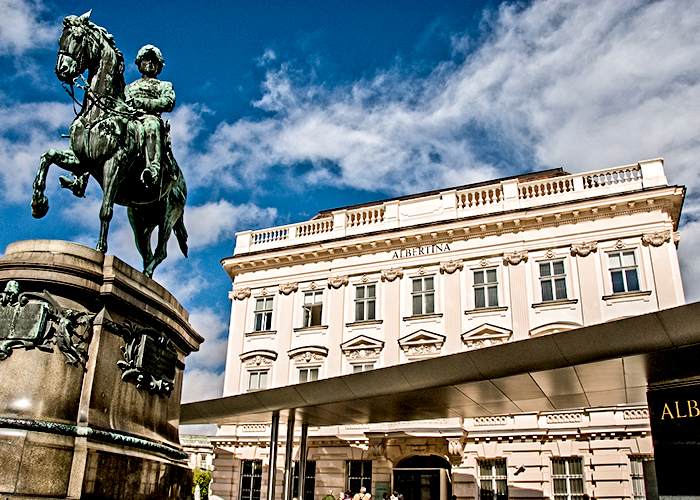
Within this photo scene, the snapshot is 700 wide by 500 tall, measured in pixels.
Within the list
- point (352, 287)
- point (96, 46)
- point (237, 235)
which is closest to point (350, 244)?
point (352, 287)

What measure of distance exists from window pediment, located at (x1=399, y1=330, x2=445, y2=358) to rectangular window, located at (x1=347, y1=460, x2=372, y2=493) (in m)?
5.05

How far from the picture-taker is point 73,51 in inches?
314

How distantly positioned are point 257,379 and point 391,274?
8.01m

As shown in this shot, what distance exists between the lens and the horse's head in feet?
26.2

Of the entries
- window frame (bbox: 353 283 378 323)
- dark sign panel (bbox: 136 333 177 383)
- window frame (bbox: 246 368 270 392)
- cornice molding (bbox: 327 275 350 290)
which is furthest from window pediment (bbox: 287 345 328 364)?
dark sign panel (bbox: 136 333 177 383)

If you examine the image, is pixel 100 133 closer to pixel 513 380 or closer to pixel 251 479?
pixel 513 380

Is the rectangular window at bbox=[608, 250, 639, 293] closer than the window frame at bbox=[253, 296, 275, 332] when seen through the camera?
Yes

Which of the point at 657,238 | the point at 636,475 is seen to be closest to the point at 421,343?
the point at 636,475

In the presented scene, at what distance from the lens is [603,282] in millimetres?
25469

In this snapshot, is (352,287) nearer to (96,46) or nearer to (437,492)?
(437,492)

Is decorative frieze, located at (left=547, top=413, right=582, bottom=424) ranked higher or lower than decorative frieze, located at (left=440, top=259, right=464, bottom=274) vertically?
lower

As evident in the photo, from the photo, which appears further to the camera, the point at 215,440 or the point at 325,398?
the point at 215,440

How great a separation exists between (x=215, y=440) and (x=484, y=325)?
1419 centimetres

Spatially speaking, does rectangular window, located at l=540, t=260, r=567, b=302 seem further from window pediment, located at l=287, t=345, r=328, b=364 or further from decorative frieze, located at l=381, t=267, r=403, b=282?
window pediment, located at l=287, t=345, r=328, b=364
